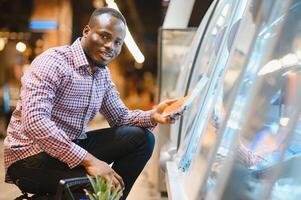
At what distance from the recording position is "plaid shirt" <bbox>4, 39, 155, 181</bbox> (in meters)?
1.97

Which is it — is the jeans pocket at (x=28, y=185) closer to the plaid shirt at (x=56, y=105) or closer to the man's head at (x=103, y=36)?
the plaid shirt at (x=56, y=105)

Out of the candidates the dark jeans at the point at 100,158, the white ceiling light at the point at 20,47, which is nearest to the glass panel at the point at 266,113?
the dark jeans at the point at 100,158

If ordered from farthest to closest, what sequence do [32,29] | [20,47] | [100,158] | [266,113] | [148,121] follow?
[32,29], [20,47], [148,121], [100,158], [266,113]

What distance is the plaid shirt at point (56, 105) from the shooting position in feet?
6.48

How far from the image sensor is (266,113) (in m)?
1.45

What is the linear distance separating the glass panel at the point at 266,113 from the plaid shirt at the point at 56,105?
28.3 inches

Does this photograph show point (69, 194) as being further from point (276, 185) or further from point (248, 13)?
point (248, 13)

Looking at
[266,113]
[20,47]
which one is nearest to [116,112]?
[266,113]

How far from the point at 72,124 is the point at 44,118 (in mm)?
261

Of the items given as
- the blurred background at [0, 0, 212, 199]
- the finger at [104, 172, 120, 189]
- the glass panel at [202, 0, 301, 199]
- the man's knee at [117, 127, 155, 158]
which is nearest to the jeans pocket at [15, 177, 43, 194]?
the finger at [104, 172, 120, 189]

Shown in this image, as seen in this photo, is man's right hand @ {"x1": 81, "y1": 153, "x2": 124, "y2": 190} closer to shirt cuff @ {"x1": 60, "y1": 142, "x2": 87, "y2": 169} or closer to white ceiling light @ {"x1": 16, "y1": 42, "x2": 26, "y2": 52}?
shirt cuff @ {"x1": 60, "y1": 142, "x2": 87, "y2": 169}

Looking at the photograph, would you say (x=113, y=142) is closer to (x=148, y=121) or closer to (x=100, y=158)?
(x=100, y=158)

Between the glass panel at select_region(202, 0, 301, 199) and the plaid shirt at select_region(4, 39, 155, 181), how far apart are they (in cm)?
72

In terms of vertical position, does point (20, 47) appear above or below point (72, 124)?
below
